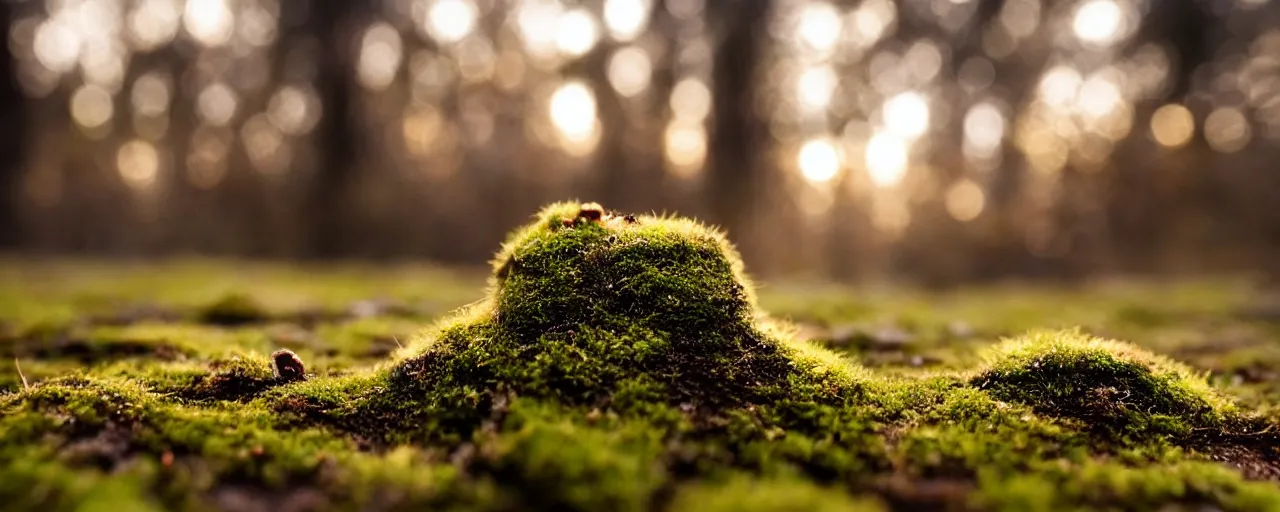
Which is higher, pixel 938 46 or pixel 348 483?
pixel 938 46

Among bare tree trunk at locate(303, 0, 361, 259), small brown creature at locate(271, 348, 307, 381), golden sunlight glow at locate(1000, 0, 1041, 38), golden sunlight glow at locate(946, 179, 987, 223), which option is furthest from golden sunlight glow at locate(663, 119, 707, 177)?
small brown creature at locate(271, 348, 307, 381)

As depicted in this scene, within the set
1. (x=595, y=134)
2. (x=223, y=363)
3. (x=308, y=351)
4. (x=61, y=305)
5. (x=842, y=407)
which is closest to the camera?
(x=842, y=407)

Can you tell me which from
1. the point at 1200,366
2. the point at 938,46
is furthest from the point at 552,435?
the point at 938,46

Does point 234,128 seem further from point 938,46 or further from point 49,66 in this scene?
point 938,46

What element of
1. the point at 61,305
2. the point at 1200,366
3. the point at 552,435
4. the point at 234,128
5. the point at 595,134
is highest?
the point at 595,134

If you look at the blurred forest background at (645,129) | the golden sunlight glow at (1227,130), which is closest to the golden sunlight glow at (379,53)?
the blurred forest background at (645,129)

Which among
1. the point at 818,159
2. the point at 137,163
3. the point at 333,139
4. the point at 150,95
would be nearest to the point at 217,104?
the point at 150,95

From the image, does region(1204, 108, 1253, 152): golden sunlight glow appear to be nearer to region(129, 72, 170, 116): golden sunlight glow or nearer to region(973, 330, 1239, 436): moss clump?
region(973, 330, 1239, 436): moss clump

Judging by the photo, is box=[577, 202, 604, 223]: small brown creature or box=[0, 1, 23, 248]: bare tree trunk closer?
box=[577, 202, 604, 223]: small brown creature
